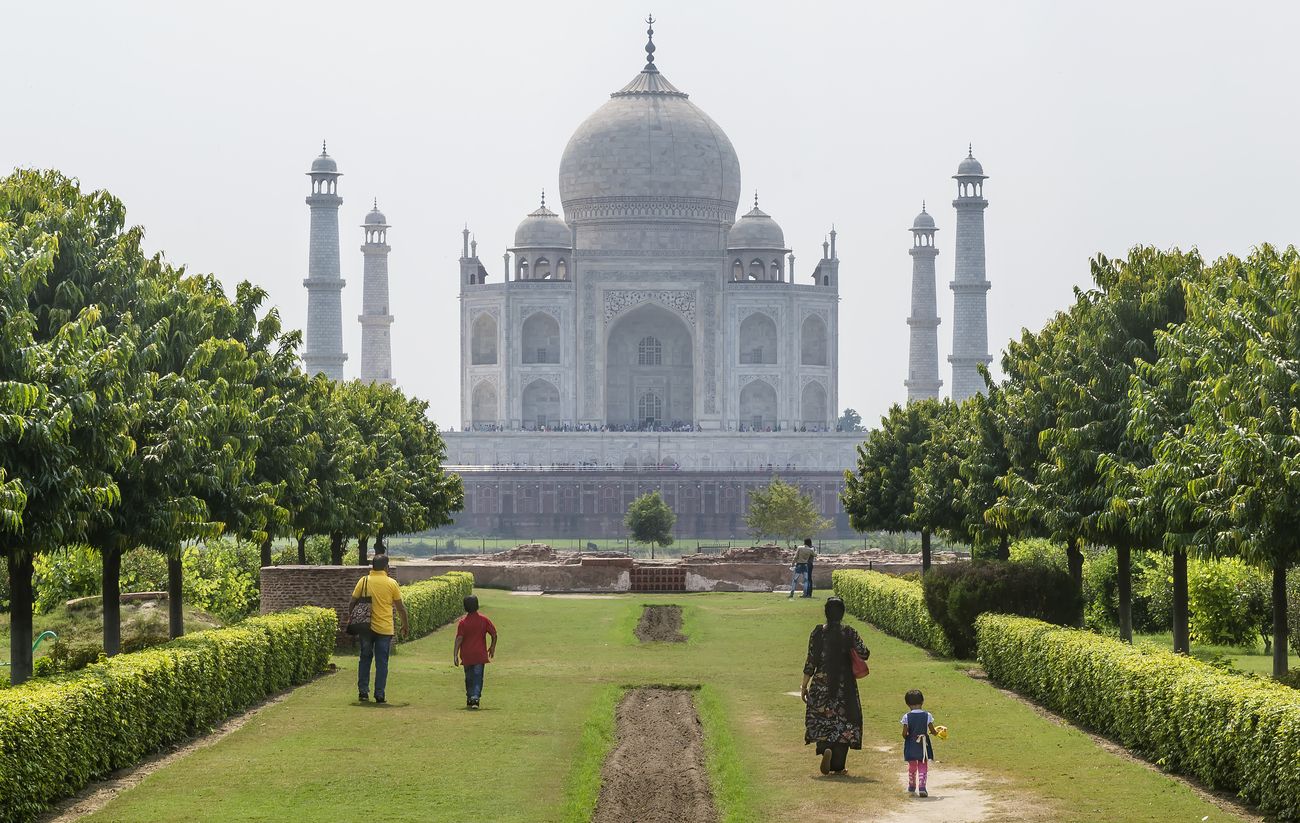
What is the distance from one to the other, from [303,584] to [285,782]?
29.7ft

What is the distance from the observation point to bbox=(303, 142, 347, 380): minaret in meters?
79.8

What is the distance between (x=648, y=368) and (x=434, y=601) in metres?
59.3

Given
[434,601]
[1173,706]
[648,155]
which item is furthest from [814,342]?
[1173,706]

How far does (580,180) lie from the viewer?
8525 centimetres

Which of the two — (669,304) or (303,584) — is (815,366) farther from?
(303,584)

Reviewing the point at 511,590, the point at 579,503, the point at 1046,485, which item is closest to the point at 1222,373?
the point at 1046,485

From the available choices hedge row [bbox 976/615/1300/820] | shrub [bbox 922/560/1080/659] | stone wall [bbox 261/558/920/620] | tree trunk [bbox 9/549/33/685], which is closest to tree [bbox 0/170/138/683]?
tree trunk [bbox 9/549/33/685]

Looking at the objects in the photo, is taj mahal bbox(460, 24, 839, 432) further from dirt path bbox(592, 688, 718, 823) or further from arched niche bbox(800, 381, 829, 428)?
dirt path bbox(592, 688, 718, 823)

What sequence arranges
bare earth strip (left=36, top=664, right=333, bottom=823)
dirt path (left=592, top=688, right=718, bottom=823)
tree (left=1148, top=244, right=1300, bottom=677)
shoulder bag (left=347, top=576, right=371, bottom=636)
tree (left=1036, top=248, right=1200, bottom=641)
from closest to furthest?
Answer: bare earth strip (left=36, top=664, right=333, bottom=823) → dirt path (left=592, top=688, right=718, bottom=823) → tree (left=1148, top=244, right=1300, bottom=677) → shoulder bag (left=347, top=576, right=371, bottom=636) → tree (left=1036, top=248, right=1200, bottom=641)

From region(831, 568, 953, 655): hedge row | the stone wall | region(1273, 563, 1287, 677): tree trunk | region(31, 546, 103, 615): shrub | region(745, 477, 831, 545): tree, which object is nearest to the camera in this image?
region(1273, 563, 1287, 677): tree trunk

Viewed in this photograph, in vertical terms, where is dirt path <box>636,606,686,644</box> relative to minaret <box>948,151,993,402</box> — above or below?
below

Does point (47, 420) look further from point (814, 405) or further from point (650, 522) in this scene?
point (814, 405)

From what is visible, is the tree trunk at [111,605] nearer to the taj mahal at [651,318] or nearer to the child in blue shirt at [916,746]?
the child in blue shirt at [916,746]

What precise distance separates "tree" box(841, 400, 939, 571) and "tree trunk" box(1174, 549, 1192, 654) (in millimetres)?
16000
